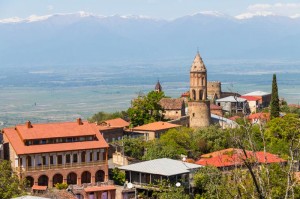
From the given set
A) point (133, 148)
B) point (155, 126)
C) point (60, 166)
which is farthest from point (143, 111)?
point (60, 166)

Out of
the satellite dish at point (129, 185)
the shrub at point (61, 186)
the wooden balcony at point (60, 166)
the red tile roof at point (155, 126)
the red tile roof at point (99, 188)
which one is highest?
the red tile roof at point (155, 126)

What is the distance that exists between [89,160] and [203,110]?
1964 centimetres

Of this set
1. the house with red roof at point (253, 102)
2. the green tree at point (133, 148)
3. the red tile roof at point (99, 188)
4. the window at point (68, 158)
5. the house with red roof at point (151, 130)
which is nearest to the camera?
the red tile roof at point (99, 188)

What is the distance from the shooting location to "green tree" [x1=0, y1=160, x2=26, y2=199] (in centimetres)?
3828

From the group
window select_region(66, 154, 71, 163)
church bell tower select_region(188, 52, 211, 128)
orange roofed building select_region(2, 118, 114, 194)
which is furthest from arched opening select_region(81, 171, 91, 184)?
church bell tower select_region(188, 52, 211, 128)

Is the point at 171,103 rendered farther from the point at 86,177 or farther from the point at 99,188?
the point at 99,188

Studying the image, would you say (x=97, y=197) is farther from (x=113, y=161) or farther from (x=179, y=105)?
(x=179, y=105)

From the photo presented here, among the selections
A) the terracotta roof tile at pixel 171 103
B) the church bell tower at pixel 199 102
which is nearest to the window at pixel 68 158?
the church bell tower at pixel 199 102

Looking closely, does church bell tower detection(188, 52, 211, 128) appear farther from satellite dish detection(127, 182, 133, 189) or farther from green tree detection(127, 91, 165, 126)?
satellite dish detection(127, 182, 133, 189)

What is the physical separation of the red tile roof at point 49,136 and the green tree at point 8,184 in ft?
9.98

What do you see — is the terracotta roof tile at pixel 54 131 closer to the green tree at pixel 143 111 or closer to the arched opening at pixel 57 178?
the arched opening at pixel 57 178

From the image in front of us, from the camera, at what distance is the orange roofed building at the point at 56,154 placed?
158 feet

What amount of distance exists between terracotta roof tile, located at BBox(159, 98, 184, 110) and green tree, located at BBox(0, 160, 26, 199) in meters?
31.8

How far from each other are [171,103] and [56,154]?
94.7 ft
